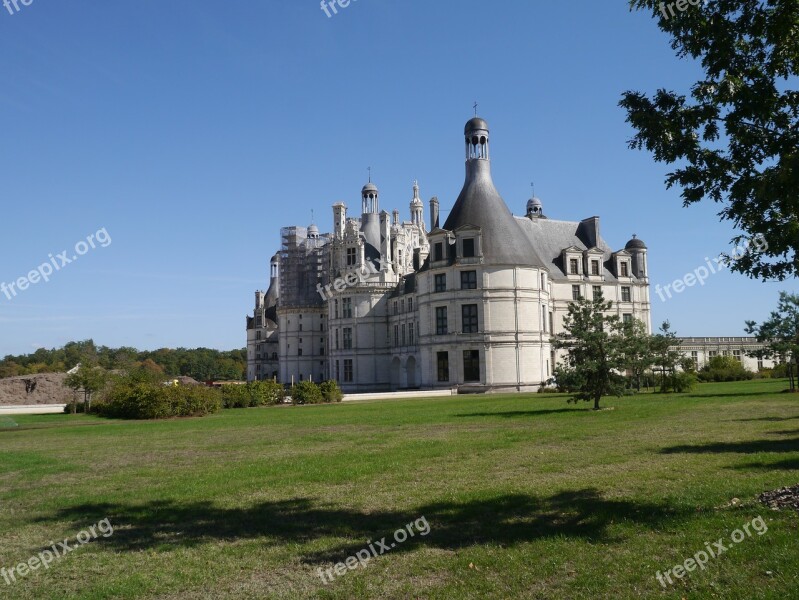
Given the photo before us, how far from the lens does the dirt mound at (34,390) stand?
54.5 metres

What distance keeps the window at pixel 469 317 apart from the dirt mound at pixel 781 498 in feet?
155

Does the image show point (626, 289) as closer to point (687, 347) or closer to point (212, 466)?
point (687, 347)

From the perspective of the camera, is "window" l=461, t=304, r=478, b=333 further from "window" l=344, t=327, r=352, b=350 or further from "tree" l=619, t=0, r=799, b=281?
"tree" l=619, t=0, r=799, b=281

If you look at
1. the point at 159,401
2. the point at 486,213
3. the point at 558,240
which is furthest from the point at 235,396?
the point at 558,240

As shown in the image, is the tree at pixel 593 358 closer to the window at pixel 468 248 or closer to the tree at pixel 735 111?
the tree at pixel 735 111

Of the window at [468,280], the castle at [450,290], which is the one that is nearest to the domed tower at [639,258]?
the castle at [450,290]

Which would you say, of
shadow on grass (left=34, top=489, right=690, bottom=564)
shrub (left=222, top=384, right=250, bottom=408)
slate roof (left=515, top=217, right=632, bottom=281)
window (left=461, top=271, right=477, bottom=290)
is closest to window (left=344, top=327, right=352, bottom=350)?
window (left=461, top=271, right=477, bottom=290)

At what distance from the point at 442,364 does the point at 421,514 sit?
159 ft

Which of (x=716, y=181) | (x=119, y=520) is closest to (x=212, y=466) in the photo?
(x=119, y=520)

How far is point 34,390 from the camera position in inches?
2210

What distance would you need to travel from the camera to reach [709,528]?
8.65 metres

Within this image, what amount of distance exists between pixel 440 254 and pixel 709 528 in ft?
165

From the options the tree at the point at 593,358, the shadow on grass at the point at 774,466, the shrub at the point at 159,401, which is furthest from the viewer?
the shrub at the point at 159,401

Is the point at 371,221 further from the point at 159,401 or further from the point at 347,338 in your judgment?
the point at 159,401
